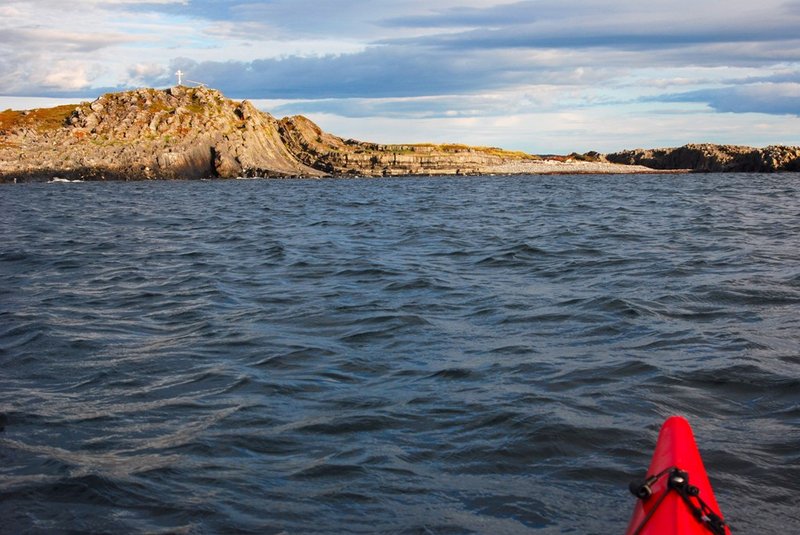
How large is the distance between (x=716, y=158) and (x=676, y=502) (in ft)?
426

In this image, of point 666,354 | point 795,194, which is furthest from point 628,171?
point 666,354

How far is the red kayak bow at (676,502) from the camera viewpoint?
179 inches

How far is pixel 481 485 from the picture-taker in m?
6.55

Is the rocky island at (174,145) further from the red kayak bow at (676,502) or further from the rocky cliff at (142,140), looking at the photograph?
the red kayak bow at (676,502)

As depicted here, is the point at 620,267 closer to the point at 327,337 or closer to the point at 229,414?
the point at 327,337

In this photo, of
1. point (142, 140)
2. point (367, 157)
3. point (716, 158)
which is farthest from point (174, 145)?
point (716, 158)

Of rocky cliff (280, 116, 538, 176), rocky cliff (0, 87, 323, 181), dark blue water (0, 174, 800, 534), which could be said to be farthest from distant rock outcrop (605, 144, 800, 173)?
dark blue water (0, 174, 800, 534)

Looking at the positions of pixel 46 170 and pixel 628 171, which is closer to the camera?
pixel 46 170

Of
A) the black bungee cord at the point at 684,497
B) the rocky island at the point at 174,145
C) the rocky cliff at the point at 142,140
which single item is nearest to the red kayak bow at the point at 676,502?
the black bungee cord at the point at 684,497

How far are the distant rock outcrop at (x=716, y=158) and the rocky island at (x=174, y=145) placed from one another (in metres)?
0.21

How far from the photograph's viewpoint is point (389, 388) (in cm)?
912

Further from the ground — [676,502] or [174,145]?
[174,145]

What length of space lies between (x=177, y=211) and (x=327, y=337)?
2944cm

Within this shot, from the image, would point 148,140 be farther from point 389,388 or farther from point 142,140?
point 389,388
